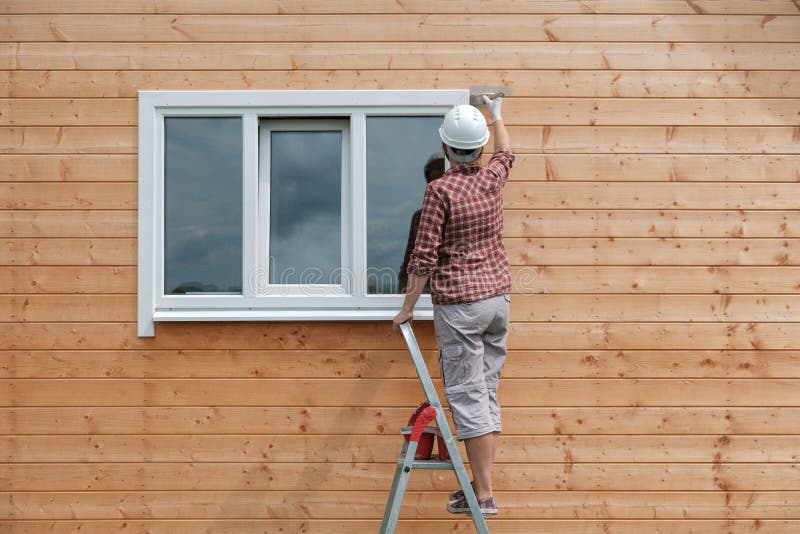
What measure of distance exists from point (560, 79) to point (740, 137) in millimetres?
850

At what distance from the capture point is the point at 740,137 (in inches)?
147

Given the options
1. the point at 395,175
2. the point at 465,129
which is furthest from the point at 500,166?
the point at 395,175

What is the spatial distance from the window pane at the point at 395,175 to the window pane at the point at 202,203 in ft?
1.96

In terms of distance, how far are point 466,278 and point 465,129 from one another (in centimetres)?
58

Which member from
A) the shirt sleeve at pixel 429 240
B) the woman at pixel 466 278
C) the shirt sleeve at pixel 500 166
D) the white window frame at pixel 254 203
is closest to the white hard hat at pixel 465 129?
the woman at pixel 466 278

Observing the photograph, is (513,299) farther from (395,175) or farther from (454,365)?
(395,175)

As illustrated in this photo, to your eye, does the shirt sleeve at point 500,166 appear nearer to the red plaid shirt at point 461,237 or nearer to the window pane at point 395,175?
the red plaid shirt at point 461,237

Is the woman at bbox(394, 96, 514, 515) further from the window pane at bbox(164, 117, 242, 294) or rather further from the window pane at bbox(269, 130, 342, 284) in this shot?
the window pane at bbox(164, 117, 242, 294)

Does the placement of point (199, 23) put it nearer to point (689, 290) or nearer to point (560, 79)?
point (560, 79)

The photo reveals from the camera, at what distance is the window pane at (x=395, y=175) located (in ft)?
12.2

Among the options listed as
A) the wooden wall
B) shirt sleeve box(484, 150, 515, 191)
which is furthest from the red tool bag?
shirt sleeve box(484, 150, 515, 191)

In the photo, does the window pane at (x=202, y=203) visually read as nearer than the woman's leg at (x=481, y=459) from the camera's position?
No

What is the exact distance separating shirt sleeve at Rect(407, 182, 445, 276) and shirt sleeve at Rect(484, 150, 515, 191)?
0.25 m

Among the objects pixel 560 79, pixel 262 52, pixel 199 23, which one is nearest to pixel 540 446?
pixel 560 79
